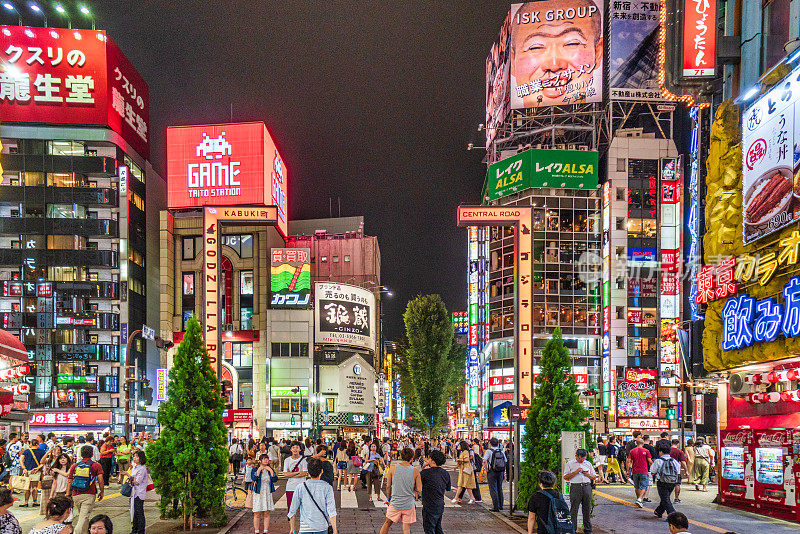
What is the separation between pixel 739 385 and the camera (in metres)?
21.4

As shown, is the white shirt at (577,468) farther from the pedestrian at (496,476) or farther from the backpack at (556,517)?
the pedestrian at (496,476)

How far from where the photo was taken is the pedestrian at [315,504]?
909 centimetres

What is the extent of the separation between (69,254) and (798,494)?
55.3 metres

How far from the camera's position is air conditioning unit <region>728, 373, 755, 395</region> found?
2123cm

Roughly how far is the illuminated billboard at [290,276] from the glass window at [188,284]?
7564 millimetres

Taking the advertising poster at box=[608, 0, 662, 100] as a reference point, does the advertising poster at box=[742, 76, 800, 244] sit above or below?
below

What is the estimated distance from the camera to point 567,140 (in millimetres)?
72500

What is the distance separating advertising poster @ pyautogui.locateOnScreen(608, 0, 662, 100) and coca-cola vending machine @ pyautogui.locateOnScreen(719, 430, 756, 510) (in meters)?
47.6

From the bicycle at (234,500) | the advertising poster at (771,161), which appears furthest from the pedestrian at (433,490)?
the advertising poster at (771,161)

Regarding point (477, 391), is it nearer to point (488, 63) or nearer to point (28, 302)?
point (488, 63)

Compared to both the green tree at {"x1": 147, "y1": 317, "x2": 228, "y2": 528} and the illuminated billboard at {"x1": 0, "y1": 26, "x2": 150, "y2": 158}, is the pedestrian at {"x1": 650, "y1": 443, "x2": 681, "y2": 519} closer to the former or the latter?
the green tree at {"x1": 147, "y1": 317, "x2": 228, "y2": 528}

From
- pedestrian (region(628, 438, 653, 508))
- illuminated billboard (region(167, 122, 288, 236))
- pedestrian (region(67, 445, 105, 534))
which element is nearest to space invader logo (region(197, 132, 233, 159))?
illuminated billboard (region(167, 122, 288, 236))

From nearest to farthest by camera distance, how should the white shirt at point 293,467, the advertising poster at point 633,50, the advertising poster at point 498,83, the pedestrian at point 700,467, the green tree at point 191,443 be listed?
the white shirt at point 293,467
the green tree at point 191,443
the pedestrian at point 700,467
the advertising poster at point 633,50
the advertising poster at point 498,83

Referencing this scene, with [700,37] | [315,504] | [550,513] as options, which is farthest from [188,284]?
[550,513]
